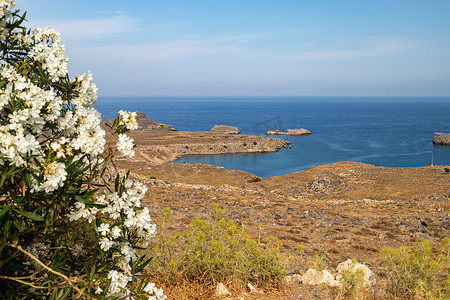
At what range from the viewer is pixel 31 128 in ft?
8.58

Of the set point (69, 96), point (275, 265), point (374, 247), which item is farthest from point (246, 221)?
point (69, 96)

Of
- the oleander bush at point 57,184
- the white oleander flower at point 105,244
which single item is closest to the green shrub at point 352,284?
the oleander bush at point 57,184

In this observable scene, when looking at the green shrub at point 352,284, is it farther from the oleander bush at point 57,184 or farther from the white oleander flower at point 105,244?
the white oleander flower at point 105,244

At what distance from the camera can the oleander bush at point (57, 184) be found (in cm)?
245

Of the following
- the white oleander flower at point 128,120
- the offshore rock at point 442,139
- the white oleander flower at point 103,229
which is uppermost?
the white oleander flower at point 128,120

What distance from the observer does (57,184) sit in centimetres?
244

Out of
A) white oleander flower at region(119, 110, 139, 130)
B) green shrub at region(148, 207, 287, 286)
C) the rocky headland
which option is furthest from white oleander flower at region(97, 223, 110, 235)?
the rocky headland

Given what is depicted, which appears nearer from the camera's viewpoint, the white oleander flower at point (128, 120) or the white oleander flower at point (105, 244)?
the white oleander flower at point (105, 244)

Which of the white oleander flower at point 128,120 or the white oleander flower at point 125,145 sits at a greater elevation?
the white oleander flower at point 128,120

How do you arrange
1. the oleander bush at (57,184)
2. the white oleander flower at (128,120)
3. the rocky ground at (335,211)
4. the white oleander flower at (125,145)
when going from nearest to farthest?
the oleander bush at (57,184)
the white oleander flower at (125,145)
the white oleander flower at (128,120)
the rocky ground at (335,211)

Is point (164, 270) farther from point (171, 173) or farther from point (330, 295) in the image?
point (171, 173)

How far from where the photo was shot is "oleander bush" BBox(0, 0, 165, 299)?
8.05 feet

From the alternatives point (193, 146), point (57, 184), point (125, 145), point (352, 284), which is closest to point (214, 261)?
point (352, 284)

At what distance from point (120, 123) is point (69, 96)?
91cm
